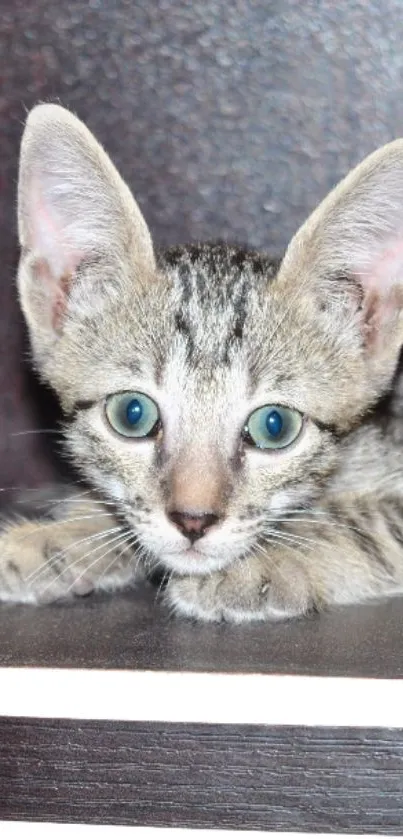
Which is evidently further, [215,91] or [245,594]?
[215,91]

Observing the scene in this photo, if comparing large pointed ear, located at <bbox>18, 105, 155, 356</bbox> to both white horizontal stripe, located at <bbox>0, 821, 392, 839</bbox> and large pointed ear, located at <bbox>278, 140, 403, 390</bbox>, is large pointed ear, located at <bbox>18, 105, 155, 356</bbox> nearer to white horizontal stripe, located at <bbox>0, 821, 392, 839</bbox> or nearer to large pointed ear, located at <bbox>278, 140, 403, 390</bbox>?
large pointed ear, located at <bbox>278, 140, 403, 390</bbox>

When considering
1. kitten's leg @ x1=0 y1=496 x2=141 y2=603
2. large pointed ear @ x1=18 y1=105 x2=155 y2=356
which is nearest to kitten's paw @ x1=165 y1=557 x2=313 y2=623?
kitten's leg @ x1=0 y1=496 x2=141 y2=603

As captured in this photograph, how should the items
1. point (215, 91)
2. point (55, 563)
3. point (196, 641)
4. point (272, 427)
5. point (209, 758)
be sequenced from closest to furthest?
point (209, 758) → point (196, 641) → point (272, 427) → point (55, 563) → point (215, 91)

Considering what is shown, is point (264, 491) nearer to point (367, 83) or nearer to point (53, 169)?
point (53, 169)

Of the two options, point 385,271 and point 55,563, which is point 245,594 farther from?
point 385,271

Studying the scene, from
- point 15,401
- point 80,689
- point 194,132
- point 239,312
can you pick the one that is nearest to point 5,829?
point 80,689

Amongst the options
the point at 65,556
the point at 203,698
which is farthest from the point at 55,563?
the point at 203,698

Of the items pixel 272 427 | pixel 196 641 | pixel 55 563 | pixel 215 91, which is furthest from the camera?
pixel 215 91
